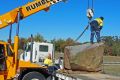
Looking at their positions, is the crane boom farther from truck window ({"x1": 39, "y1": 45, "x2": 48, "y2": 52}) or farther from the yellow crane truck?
truck window ({"x1": 39, "y1": 45, "x2": 48, "y2": 52})

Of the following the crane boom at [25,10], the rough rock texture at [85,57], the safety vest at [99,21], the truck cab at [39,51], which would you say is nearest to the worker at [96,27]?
the safety vest at [99,21]

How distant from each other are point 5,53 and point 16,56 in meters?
0.52

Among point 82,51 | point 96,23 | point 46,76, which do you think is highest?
point 96,23

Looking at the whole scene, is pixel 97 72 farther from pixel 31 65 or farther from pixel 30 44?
pixel 30 44

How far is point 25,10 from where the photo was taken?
1636cm

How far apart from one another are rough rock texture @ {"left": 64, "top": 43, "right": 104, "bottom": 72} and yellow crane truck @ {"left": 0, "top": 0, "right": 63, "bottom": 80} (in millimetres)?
1334

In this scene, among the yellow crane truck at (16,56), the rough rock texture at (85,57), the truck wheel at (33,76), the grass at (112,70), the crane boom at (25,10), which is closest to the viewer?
the yellow crane truck at (16,56)

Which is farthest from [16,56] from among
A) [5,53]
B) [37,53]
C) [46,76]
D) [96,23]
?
[37,53]

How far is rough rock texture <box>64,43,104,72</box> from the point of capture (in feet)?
53.3

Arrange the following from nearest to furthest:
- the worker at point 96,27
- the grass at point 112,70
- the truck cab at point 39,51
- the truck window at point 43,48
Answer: the worker at point 96,27, the grass at point 112,70, the truck cab at point 39,51, the truck window at point 43,48

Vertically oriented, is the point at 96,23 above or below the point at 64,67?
above

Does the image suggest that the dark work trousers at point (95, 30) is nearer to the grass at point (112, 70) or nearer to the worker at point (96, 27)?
the worker at point (96, 27)

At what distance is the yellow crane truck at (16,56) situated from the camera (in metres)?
15.1

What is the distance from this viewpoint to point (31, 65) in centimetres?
1612
